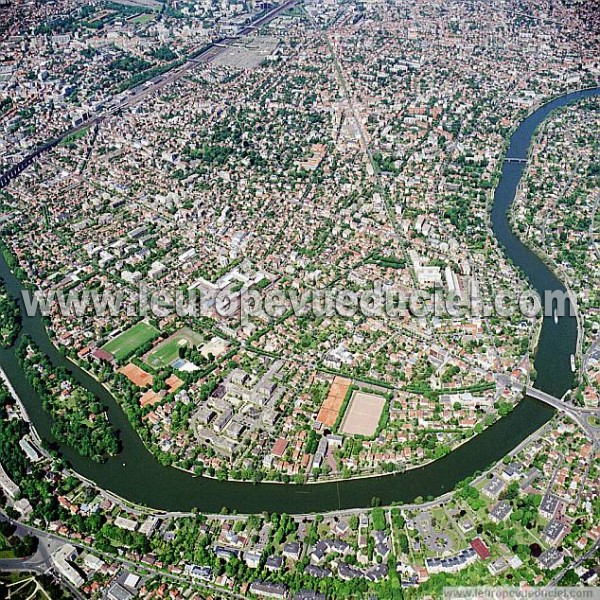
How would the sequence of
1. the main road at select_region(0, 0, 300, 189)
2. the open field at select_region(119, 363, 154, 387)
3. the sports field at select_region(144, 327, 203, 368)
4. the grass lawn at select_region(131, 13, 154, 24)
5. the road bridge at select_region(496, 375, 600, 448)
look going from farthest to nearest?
the grass lawn at select_region(131, 13, 154, 24) < the main road at select_region(0, 0, 300, 189) < the sports field at select_region(144, 327, 203, 368) < the open field at select_region(119, 363, 154, 387) < the road bridge at select_region(496, 375, 600, 448)

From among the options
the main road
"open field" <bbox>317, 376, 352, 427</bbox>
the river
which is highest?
the main road

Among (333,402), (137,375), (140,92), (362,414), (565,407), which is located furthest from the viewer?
(140,92)

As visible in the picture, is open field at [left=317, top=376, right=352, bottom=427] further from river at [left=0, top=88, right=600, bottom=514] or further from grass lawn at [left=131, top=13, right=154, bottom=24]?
grass lawn at [left=131, top=13, right=154, bottom=24]

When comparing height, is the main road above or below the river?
above

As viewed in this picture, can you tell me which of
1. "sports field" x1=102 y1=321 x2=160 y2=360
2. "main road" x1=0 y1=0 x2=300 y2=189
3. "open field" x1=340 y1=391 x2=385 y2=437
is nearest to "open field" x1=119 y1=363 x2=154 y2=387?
"sports field" x1=102 y1=321 x2=160 y2=360

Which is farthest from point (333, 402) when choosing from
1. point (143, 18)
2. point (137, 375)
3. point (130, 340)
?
point (143, 18)

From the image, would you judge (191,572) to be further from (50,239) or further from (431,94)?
(431,94)

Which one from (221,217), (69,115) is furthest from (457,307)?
(69,115)

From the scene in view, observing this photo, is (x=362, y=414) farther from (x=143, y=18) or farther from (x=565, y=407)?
(x=143, y=18)
